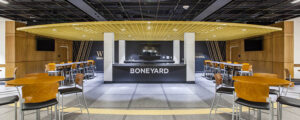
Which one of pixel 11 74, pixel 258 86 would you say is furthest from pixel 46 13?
pixel 258 86

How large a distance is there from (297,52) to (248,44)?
2290 millimetres

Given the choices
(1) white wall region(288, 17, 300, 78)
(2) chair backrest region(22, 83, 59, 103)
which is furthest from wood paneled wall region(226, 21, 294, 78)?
(2) chair backrest region(22, 83, 59, 103)

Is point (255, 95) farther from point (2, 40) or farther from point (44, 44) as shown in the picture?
point (44, 44)

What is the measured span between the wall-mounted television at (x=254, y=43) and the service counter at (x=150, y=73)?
4991mm

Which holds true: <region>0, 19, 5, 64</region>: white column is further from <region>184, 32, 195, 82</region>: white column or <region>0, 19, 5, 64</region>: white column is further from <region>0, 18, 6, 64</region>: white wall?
<region>184, 32, 195, 82</region>: white column

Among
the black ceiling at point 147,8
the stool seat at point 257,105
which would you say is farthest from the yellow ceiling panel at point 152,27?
the stool seat at point 257,105

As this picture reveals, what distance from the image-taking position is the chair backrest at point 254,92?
80.4 inches

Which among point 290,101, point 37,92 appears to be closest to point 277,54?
point 290,101

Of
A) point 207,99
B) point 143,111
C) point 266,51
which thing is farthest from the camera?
point 266,51

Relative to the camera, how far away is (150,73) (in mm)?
6871

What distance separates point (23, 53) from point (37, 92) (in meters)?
7.18

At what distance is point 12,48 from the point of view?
21.8 feet

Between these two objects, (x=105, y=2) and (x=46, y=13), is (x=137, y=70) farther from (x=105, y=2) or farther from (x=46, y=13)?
(x=46, y=13)

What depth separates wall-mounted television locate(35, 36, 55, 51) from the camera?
8.10m
